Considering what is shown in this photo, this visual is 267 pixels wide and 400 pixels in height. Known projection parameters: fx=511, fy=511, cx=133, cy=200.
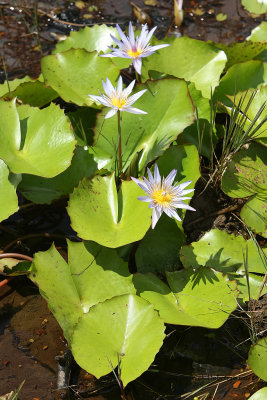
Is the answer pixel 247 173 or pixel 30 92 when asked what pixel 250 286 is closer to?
pixel 247 173

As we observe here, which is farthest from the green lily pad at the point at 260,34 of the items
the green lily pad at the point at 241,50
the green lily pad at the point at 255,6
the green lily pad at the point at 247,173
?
the green lily pad at the point at 247,173

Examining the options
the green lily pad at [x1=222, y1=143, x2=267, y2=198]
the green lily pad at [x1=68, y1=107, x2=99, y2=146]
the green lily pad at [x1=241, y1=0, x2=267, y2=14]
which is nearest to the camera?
the green lily pad at [x1=222, y1=143, x2=267, y2=198]

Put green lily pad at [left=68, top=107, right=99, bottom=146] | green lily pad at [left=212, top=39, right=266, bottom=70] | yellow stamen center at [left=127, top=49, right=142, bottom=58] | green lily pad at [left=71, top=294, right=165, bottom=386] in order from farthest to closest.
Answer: green lily pad at [left=212, top=39, right=266, bottom=70], green lily pad at [left=68, top=107, right=99, bottom=146], yellow stamen center at [left=127, top=49, right=142, bottom=58], green lily pad at [left=71, top=294, right=165, bottom=386]

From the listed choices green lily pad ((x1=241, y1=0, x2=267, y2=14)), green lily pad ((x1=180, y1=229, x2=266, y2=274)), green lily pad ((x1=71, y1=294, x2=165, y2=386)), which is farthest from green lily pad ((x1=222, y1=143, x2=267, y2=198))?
green lily pad ((x1=241, y1=0, x2=267, y2=14))

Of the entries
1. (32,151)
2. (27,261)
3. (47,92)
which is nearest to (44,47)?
(47,92)

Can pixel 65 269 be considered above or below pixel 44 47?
below

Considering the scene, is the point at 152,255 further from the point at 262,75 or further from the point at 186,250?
the point at 262,75

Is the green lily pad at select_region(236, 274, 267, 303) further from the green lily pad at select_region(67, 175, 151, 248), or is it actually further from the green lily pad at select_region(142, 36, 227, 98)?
the green lily pad at select_region(142, 36, 227, 98)

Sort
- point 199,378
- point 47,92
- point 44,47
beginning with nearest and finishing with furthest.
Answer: point 199,378
point 47,92
point 44,47
